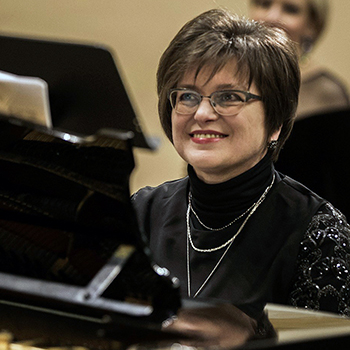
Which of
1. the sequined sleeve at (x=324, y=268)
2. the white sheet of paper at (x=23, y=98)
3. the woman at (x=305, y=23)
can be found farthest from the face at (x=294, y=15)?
the white sheet of paper at (x=23, y=98)

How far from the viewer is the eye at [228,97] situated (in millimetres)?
1575

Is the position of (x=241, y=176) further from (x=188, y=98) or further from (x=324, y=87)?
(x=324, y=87)

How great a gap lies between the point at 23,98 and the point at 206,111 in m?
0.44

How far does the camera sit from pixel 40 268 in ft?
4.17

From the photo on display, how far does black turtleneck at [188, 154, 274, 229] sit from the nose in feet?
0.53

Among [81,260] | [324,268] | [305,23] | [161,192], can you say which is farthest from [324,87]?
[81,260]

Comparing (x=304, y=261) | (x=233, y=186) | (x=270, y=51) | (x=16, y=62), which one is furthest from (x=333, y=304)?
(x=16, y=62)

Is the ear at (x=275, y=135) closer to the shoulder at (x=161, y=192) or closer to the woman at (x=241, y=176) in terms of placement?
the woman at (x=241, y=176)

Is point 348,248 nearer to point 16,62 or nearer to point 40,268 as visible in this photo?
point 40,268

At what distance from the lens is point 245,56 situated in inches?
62.2

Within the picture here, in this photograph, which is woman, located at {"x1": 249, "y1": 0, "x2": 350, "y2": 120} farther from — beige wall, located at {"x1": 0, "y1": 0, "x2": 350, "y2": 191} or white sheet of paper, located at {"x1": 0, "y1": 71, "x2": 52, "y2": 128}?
white sheet of paper, located at {"x1": 0, "y1": 71, "x2": 52, "y2": 128}

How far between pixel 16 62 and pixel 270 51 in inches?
32.3

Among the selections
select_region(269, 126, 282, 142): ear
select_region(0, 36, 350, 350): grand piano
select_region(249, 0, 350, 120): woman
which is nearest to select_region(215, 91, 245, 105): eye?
select_region(269, 126, 282, 142): ear

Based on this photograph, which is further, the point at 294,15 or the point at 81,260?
the point at 294,15
